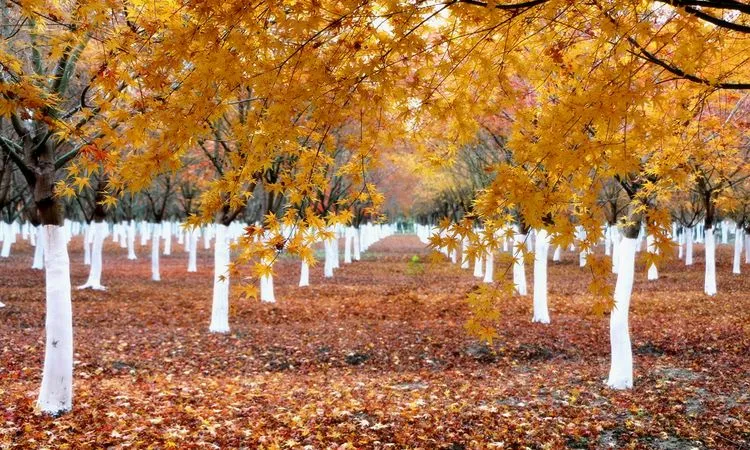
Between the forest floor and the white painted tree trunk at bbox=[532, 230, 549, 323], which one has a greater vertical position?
the white painted tree trunk at bbox=[532, 230, 549, 323]

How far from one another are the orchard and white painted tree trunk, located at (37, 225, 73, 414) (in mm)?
23

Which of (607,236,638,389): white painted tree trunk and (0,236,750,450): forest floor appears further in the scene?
(607,236,638,389): white painted tree trunk

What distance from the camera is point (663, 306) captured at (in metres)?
17.0

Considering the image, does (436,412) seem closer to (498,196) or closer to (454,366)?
(454,366)

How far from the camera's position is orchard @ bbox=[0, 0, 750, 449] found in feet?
12.3

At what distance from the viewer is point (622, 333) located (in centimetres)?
926

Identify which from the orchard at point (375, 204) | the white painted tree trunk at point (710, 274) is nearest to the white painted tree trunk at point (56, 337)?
the orchard at point (375, 204)

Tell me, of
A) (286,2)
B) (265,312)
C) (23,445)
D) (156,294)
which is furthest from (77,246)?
(286,2)

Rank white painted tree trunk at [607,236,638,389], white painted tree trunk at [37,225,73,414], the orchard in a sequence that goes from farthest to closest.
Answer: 1. white painted tree trunk at [607,236,638,389]
2. white painted tree trunk at [37,225,73,414]
3. the orchard

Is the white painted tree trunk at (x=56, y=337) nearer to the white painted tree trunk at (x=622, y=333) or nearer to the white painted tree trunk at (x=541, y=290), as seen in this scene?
the white painted tree trunk at (x=622, y=333)

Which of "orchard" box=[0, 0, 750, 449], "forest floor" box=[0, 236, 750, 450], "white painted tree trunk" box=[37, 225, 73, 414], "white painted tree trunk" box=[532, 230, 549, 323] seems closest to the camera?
"orchard" box=[0, 0, 750, 449]

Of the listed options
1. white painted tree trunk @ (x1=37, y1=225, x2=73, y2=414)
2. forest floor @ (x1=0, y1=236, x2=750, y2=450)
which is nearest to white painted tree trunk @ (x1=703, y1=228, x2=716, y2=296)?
forest floor @ (x1=0, y1=236, x2=750, y2=450)

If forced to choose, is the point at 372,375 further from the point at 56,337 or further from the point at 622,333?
the point at 56,337

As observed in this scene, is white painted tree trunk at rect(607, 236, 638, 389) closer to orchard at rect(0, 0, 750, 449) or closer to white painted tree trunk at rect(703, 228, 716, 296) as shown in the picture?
orchard at rect(0, 0, 750, 449)
